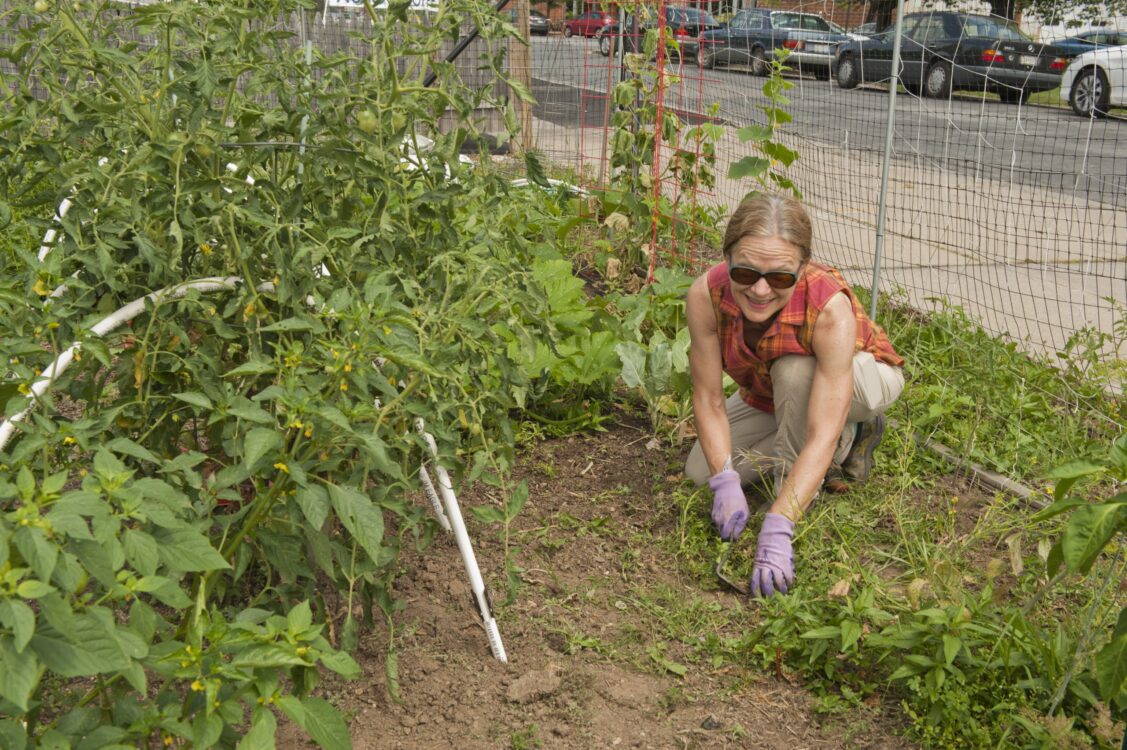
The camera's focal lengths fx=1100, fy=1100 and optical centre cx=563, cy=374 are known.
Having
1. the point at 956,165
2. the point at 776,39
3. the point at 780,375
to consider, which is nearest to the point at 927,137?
the point at 776,39

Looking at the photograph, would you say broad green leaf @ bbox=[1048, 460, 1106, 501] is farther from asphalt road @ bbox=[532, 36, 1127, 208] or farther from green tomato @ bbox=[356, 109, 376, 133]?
asphalt road @ bbox=[532, 36, 1127, 208]

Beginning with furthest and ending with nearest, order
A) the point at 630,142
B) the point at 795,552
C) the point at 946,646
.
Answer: the point at 630,142
the point at 795,552
the point at 946,646

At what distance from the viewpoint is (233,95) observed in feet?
7.20

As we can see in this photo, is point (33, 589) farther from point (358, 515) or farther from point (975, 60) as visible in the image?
point (975, 60)

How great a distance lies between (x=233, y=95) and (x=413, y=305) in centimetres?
55

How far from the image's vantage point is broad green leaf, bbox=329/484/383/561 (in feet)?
5.83

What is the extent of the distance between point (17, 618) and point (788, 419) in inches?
97.2

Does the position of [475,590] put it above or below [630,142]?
below

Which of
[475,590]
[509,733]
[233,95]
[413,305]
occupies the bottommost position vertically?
[509,733]

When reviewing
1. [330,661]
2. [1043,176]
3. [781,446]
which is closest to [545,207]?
[781,446]

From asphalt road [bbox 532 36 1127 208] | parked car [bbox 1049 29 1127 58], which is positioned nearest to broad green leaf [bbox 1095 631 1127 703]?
parked car [bbox 1049 29 1127 58]

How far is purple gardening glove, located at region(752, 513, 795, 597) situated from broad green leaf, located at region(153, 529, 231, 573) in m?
1.71

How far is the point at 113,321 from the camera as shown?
2113 millimetres

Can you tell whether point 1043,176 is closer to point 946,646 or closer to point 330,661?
point 946,646
